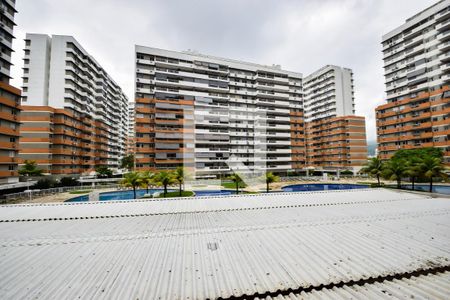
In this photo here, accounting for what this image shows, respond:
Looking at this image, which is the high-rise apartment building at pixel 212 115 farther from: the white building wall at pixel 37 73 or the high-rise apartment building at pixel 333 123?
the white building wall at pixel 37 73

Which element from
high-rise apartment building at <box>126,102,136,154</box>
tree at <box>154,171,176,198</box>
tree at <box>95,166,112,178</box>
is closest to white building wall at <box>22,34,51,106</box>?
tree at <box>95,166,112,178</box>

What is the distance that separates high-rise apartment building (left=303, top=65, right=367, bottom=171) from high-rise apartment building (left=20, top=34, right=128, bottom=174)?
77.9 meters

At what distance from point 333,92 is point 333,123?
1187 centimetres

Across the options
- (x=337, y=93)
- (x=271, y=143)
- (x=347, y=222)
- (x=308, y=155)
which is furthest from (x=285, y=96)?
(x=347, y=222)

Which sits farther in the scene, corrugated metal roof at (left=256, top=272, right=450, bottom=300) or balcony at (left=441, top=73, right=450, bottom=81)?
balcony at (left=441, top=73, right=450, bottom=81)

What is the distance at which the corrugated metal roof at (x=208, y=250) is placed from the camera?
4.77 meters

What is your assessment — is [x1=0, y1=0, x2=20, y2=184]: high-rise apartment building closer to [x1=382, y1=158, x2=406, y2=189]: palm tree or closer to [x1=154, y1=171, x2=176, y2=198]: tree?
[x1=154, y1=171, x2=176, y2=198]: tree

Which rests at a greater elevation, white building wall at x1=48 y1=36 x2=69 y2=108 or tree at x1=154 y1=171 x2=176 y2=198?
white building wall at x1=48 y1=36 x2=69 y2=108

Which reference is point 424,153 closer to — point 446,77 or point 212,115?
point 446,77

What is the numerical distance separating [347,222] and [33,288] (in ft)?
36.0

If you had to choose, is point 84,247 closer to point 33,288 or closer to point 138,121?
point 33,288

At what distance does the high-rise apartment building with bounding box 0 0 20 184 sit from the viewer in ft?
96.6

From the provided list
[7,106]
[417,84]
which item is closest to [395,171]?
[417,84]

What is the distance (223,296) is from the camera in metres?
4.36
